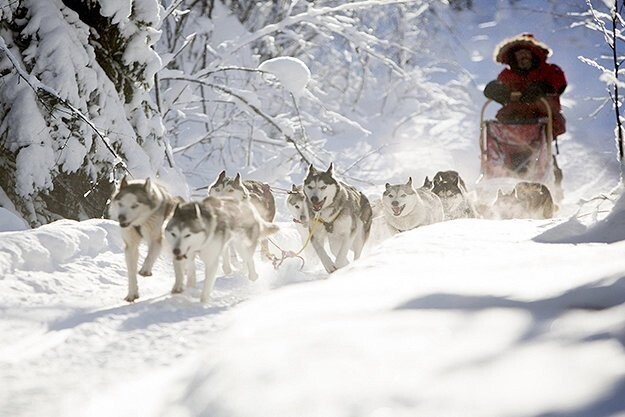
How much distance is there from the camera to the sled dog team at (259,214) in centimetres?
362

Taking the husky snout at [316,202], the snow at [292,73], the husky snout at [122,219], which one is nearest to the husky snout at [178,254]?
the husky snout at [122,219]

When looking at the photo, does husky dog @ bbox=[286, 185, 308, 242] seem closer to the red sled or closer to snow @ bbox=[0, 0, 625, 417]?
snow @ bbox=[0, 0, 625, 417]

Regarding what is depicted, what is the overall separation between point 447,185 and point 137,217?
403 cm

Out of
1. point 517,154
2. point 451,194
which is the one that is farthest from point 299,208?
point 517,154

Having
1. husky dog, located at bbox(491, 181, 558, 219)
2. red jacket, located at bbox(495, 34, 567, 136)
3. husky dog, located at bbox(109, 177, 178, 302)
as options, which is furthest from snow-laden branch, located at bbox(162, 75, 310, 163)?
husky dog, located at bbox(109, 177, 178, 302)

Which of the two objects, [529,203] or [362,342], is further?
[529,203]

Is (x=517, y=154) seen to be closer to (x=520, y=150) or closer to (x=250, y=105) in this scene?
(x=520, y=150)

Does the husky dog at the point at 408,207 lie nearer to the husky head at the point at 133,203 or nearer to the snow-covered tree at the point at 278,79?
the snow-covered tree at the point at 278,79

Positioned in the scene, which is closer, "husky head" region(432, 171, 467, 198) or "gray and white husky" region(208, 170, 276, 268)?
"gray and white husky" region(208, 170, 276, 268)

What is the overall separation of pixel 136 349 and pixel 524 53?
27.8ft

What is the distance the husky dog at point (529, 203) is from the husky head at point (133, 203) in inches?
178

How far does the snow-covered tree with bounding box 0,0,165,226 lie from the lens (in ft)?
18.3

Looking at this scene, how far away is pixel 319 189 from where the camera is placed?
4.97 metres

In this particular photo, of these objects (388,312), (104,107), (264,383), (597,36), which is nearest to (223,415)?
(264,383)
